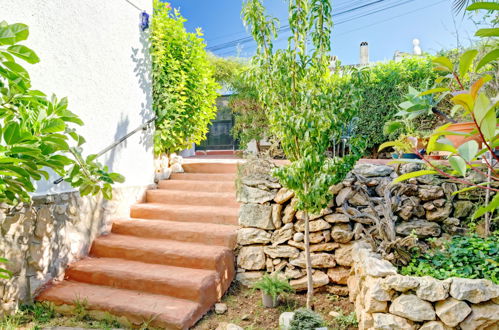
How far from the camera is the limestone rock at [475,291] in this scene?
87.4 inches

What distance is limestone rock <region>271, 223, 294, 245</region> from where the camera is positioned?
138 inches

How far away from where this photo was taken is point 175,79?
4.83m

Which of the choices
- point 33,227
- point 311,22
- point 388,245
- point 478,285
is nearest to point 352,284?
point 388,245

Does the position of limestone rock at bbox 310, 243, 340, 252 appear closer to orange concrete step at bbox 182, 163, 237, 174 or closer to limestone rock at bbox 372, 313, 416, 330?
limestone rock at bbox 372, 313, 416, 330

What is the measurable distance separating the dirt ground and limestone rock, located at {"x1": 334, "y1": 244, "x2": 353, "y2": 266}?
0.35m

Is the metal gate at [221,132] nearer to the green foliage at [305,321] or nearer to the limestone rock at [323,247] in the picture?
the limestone rock at [323,247]

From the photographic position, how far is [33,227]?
313cm

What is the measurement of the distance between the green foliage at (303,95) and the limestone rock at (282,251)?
81 cm

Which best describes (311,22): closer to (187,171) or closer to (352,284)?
(352,284)

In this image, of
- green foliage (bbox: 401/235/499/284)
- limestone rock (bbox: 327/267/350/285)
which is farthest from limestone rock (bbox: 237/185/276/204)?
green foliage (bbox: 401/235/499/284)

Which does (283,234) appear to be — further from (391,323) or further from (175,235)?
(391,323)

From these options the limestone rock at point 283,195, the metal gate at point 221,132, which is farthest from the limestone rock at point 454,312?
the metal gate at point 221,132

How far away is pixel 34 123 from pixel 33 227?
1.93m

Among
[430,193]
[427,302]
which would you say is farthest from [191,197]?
[427,302]
